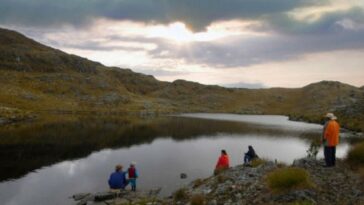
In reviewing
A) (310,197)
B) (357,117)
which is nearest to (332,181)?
(310,197)

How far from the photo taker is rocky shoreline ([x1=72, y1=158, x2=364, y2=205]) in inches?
712

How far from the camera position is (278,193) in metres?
18.9

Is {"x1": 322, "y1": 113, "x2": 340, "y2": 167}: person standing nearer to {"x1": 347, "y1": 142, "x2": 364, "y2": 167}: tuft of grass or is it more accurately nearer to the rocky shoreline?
the rocky shoreline

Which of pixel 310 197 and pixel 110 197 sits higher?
pixel 310 197

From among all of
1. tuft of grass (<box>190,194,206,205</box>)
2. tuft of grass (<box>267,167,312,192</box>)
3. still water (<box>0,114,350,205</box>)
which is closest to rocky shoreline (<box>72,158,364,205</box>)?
tuft of grass (<box>190,194,206,205</box>)

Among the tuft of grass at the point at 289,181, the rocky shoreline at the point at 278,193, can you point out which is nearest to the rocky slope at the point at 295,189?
the rocky shoreline at the point at 278,193

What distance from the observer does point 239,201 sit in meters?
20.1

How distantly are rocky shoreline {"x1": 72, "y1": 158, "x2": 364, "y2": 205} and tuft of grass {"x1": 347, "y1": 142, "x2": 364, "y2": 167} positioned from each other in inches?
27.8

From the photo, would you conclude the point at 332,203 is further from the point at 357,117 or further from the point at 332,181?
the point at 357,117

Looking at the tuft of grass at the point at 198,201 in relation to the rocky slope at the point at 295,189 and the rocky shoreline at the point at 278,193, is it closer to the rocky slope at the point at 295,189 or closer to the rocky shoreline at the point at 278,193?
the rocky shoreline at the point at 278,193

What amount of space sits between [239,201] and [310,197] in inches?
155

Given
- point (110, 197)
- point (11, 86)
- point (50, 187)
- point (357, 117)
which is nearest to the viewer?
point (110, 197)

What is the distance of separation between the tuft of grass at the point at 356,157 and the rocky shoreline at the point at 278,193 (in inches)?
27.8

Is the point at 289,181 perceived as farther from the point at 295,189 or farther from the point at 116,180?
the point at 116,180
